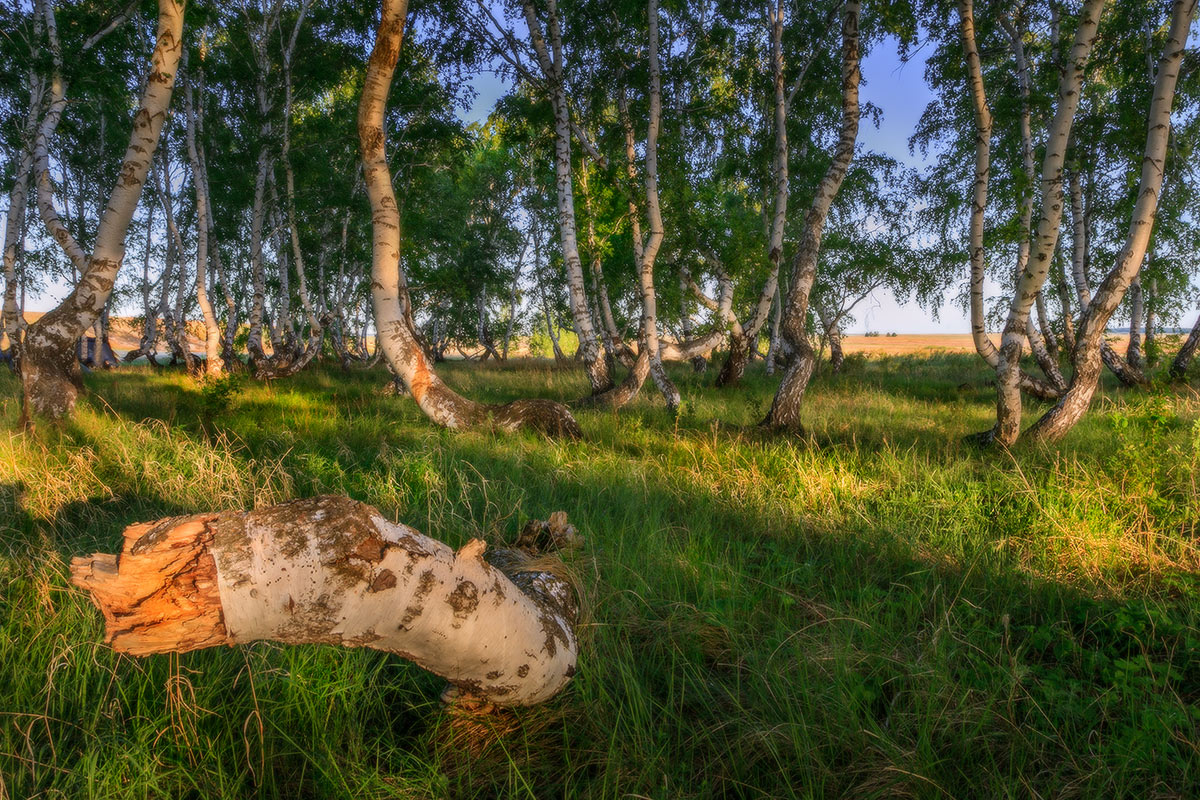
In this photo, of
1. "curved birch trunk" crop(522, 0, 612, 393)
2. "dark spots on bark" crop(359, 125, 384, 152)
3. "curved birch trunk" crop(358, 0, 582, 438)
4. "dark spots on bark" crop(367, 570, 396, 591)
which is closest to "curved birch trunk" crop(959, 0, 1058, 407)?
"curved birch trunk" crop(358, 0, 582, 438)

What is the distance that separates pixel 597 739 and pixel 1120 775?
174cm

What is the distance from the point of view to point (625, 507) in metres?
4.45

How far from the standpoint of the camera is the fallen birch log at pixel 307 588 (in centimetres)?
127

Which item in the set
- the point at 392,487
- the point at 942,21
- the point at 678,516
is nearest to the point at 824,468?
the point at 678,516

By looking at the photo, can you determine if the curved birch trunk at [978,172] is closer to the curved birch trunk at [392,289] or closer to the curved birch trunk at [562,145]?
the curved birch trunk at [392,289]

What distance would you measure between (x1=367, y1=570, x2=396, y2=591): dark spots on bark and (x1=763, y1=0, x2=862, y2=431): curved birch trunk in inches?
254

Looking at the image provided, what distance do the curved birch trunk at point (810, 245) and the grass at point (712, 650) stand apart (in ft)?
6.05

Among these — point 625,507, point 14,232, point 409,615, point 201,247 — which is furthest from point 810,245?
point 14,232

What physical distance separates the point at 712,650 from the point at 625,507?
6.02ft

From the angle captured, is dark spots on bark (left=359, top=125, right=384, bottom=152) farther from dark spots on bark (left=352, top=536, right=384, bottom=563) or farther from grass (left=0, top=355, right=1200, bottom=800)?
→ dark spots on bark (left=352, top=536, right=384, bottom=563)

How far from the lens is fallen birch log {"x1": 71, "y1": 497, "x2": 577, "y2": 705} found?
127cm

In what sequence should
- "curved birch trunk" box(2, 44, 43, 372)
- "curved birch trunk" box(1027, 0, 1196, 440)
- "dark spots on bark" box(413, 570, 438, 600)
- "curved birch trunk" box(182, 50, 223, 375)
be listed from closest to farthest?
1. "dark spots on bark" box(413, 570, 438, 600)
2. "curved birch trunk" box(1027, 0, 1196, 440)
3. "curved birch trunk" box(2, 44, 43, 372)
4. "curved birch trunk" box(182, 50, 223, 375)

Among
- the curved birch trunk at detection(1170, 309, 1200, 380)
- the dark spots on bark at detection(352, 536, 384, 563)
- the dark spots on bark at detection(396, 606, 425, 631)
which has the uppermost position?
the curved birch trunk at detection(1170, 309, 1200, 380)

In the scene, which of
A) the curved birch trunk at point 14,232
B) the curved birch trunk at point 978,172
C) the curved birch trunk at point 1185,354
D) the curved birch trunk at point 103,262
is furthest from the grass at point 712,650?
the curved birch trunk at point 1185,354
